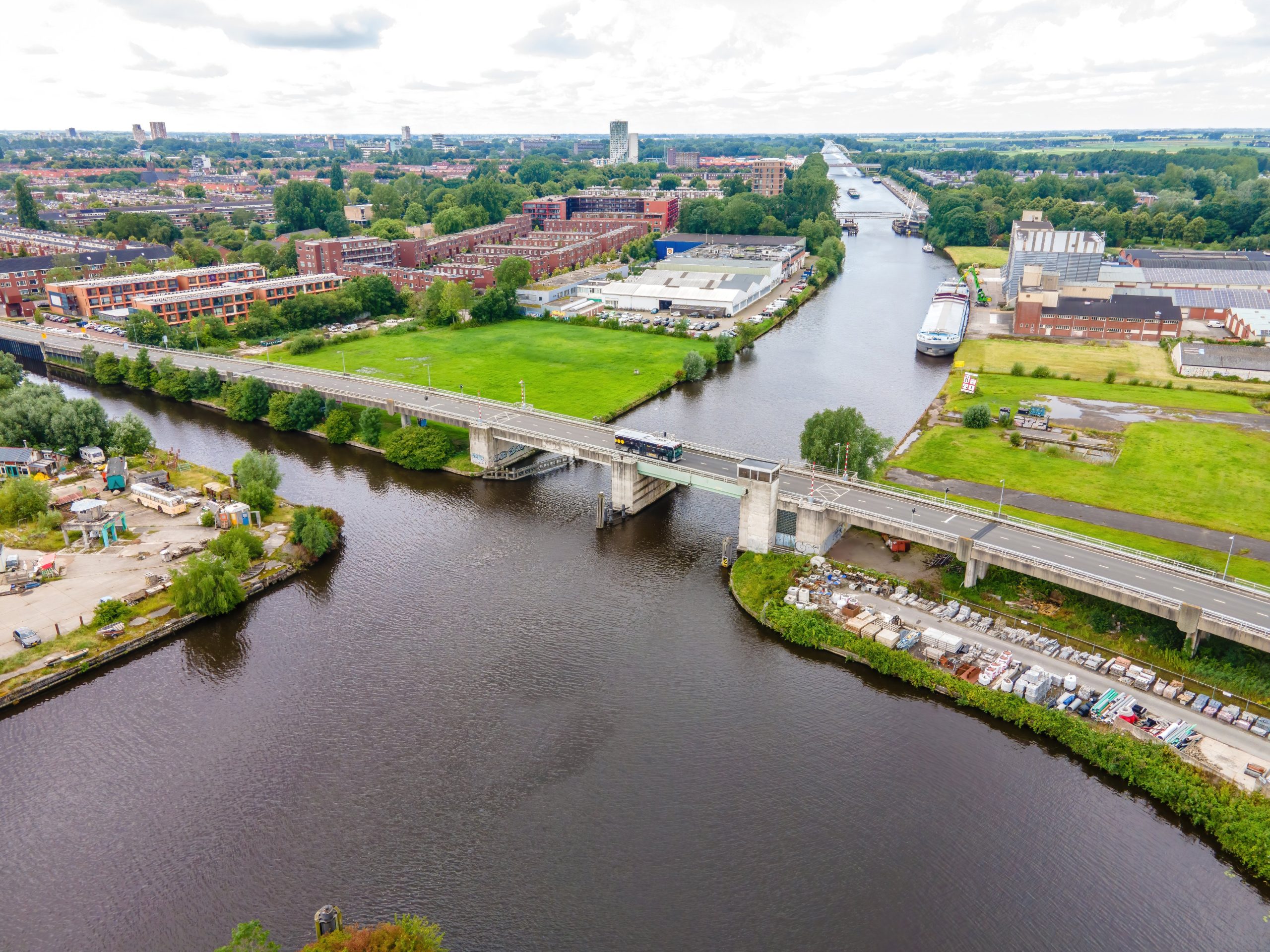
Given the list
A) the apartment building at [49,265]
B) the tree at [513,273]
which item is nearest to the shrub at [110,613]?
the tree at [513,273]

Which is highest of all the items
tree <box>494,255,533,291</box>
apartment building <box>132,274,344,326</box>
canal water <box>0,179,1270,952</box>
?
tree <box>494,255,533,291</box>

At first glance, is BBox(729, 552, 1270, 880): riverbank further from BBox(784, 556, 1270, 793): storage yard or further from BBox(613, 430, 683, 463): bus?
BBox(613, 430, 683, 463): bus

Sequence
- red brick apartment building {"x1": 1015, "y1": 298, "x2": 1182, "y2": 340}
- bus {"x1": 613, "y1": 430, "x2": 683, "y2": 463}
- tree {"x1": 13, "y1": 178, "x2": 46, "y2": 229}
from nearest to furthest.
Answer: bus {"x1": 613, "y1": 430, "x2": 683, "y2": 463} < red brick apartment building {"x1": 1015, "y1": 298, "x2": 1182, "y2": 340} < tree {"x1": 13, "y1": 178, "x2": 46, "y2": 229}

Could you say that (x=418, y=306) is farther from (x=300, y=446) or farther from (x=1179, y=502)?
(x=1179, y=502)

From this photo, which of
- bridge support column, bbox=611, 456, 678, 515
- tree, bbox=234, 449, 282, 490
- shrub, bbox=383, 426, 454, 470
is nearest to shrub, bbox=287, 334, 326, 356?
shrub, bbox=383, 426, 454, 470

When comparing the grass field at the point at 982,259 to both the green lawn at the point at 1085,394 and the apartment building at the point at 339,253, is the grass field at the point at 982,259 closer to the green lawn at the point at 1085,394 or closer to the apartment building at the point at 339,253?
the green lawn at the point at 1085,394

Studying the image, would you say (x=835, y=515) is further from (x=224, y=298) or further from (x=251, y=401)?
(x=224, y=298)

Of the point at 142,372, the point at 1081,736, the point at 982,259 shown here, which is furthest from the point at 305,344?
the point at 982,259
